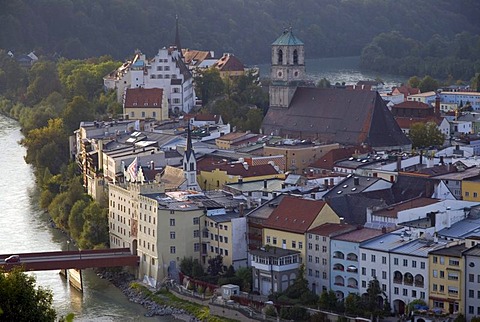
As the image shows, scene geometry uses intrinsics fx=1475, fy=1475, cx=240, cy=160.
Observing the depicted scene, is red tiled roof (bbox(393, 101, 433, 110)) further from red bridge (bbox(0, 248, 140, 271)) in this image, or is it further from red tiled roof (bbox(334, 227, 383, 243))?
red tiled roof (bbox(334, 227, 383, 243))

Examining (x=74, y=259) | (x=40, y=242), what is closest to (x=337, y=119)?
(x=40, y=242)

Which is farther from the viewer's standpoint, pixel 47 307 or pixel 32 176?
pixel 32 176

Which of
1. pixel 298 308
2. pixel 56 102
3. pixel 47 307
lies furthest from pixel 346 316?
pixel 56 102

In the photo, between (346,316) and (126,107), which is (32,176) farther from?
(346,316)

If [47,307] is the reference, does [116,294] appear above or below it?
below

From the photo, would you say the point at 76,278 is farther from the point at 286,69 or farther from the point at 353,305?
the point at 286,69

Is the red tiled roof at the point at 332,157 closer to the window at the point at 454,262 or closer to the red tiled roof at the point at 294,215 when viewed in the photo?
the red tiled roof at the point at 294,215

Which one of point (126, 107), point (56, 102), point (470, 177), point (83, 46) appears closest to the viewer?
point (470, 177)

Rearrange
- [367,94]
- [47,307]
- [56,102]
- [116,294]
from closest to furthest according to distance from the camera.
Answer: [47,307] → [116,294] → [367,94] → [56,102]
